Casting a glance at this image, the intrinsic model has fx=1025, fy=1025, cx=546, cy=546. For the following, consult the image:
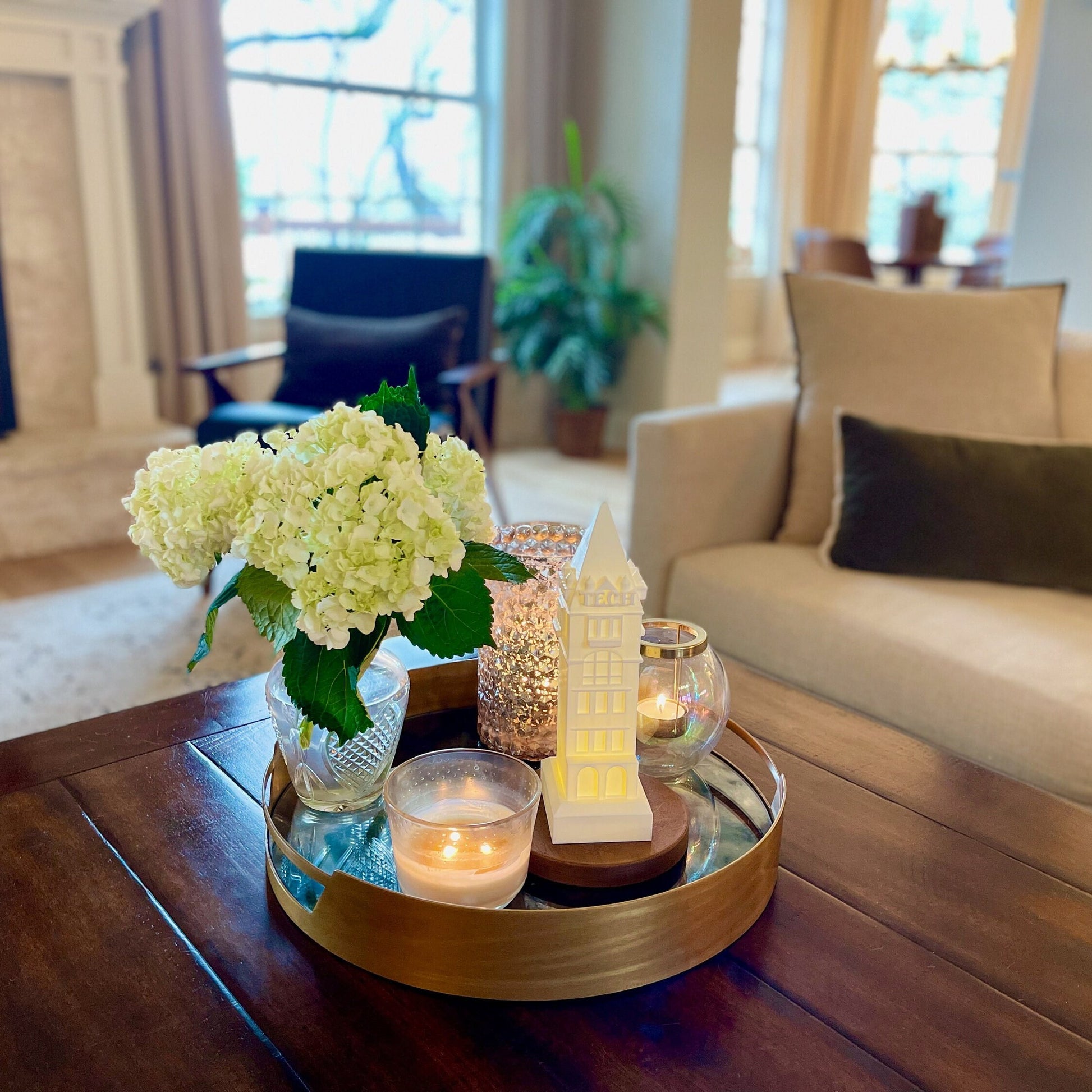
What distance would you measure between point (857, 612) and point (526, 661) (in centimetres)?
82

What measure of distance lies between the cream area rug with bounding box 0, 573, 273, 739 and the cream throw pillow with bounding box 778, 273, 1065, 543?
4.28 ft

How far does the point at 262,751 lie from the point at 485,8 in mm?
4179

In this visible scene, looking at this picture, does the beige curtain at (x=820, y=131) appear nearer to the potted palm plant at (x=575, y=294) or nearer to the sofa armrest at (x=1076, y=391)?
the potted palm plant at (x=575, y=294)

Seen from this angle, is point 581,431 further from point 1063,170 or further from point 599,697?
point 599,697

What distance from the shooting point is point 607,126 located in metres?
4.48

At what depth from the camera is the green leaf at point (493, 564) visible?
87 cm

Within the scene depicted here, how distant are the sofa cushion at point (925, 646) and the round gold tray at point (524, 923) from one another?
2.21 ft

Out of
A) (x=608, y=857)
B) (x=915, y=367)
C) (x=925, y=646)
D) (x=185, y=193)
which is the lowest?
(x=925, y=646)

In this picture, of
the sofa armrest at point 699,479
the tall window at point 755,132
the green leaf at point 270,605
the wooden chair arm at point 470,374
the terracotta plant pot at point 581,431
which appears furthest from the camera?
the tall window at point 755,132

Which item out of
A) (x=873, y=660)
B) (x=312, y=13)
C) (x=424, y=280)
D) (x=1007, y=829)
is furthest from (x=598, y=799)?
(x=312, y=13)

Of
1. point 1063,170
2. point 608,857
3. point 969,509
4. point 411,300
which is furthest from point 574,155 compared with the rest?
point 608,857

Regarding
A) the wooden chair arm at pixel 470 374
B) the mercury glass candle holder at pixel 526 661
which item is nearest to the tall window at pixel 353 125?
the wooden chair arm at pixel 470 374

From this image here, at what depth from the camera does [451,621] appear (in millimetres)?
824

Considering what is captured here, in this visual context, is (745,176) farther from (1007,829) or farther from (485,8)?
(1007,829)
